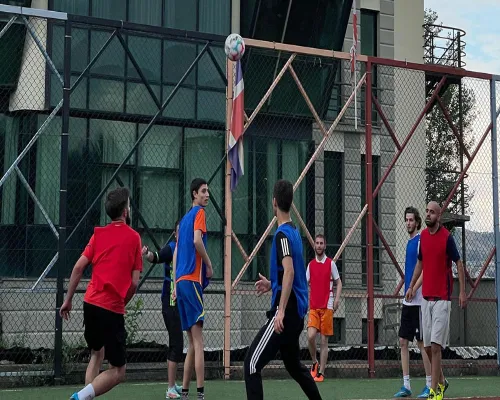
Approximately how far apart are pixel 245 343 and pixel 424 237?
599 cm

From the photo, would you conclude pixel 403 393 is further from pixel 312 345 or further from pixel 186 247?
pixel 186 247

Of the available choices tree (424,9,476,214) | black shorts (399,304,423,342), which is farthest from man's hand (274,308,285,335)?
tree (424,9,476,214)

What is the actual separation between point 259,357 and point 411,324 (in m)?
4.88

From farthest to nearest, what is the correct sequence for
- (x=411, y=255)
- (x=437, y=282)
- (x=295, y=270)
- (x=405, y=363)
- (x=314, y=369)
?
(x=314, y=369) → (x=411, y=255) → (x=405, y=363) → (x=437, y=282) → (x=295, y=270)

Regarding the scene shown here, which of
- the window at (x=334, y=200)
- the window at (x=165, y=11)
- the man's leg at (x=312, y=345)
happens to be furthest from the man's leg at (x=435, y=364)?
the window at (x=165, y=11)

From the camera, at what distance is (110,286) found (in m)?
7.71

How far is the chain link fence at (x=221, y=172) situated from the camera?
545 inches

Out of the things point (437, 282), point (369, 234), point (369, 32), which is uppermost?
point (369, 32)

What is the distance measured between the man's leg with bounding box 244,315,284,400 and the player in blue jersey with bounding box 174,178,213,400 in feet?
6.70

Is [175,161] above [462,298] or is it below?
above

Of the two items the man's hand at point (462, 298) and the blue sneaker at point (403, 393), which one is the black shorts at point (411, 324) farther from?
the man's hand at point (462, 298)

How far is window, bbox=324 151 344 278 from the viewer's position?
1569cm

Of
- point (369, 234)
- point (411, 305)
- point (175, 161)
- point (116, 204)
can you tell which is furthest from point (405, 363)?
point (175, 161)

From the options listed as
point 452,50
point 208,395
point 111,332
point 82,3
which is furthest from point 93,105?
point 452,50
